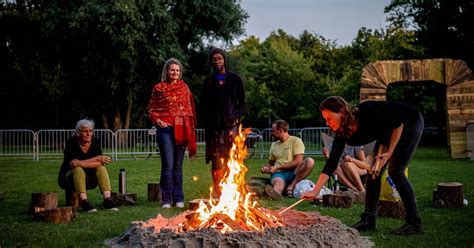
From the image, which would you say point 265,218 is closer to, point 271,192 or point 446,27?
point 271,192

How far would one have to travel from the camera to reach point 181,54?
28.3m

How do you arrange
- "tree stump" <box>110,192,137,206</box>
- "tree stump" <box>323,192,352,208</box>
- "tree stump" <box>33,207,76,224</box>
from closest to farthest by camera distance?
1. "tree stump" <box>33,207,76,224</box>
2. "tree stump" <box>323,192,352,208</box>
3. "tree stump" <box>110,192,137,206</box>

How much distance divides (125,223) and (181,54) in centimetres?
2147

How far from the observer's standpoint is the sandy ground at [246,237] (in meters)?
4.99

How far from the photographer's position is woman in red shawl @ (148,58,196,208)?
29.0 feet

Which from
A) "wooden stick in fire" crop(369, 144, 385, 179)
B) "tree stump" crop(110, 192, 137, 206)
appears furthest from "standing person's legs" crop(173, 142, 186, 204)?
"wooden stick in fire" crop(369, 144, 385, 179)

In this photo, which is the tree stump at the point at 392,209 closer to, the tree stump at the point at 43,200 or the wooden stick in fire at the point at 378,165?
the wooden stick in fire at the point at 378,165

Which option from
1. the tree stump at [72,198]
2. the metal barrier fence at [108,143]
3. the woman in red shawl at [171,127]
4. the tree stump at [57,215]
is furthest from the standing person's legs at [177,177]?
the metal barrier fence at [108,143]

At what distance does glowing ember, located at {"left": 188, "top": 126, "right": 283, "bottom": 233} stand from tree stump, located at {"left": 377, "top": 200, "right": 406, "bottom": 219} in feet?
7.34

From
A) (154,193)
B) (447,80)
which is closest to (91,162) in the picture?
(154,193)

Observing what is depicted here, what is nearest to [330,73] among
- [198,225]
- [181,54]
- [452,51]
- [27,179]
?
[452,51]

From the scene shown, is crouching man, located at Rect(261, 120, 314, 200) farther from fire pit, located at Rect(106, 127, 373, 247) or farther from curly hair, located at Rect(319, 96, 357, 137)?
curly hair, located at Rect(319, 96, 357, 137)

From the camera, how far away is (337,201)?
8.72 m

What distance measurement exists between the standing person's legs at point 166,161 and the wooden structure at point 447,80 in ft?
42.2
